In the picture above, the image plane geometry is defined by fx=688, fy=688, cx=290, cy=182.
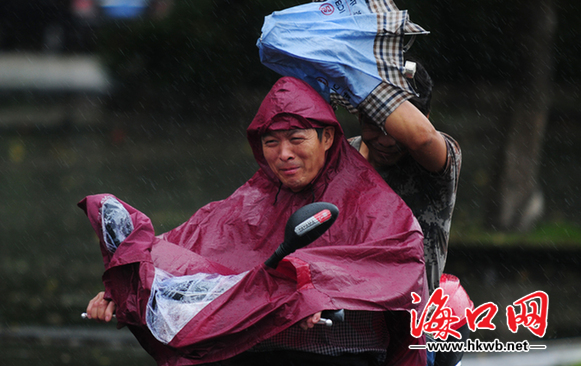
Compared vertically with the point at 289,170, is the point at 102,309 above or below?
below

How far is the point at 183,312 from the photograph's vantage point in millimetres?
2680

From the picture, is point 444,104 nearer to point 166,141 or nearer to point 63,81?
point 166,141

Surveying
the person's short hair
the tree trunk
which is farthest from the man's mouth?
the tree trunk

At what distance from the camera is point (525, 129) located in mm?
8672

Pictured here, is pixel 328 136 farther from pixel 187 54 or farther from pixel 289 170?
pixel 187 54

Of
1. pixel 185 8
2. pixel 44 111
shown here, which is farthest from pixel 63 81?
pixel 185 8

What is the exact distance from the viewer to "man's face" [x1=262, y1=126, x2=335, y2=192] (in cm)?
305

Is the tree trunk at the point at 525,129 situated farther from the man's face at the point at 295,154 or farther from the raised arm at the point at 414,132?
the man's face at the point at 295,154

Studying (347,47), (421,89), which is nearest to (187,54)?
(421,89)

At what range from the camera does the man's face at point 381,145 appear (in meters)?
3.44

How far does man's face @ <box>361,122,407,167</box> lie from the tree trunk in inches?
218

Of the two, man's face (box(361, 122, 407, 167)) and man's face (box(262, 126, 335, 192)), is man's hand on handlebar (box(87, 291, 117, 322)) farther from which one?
man's face (box(361, 122, 407, 167))

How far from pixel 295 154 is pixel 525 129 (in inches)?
250

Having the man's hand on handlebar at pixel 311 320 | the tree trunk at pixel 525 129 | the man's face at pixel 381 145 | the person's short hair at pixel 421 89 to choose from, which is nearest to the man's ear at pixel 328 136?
the man's face at pixel 381 145
